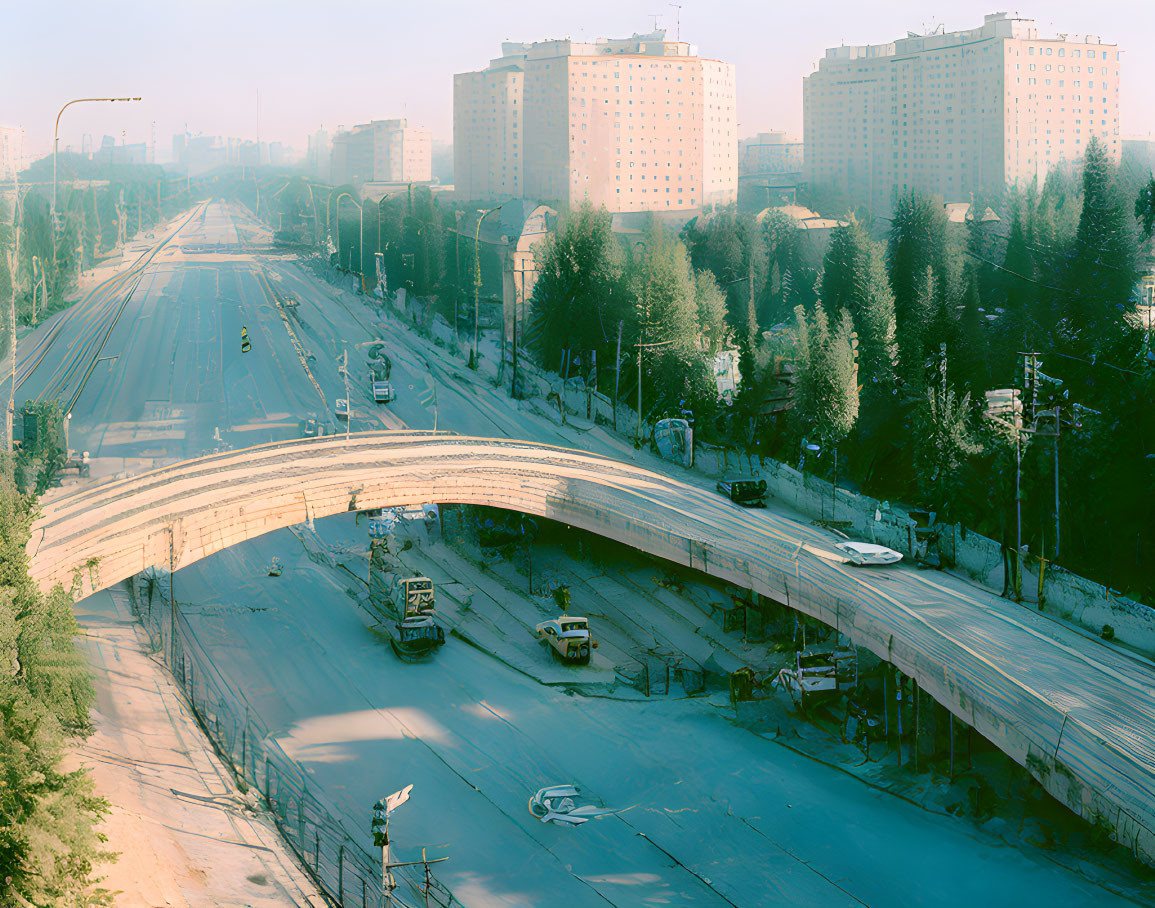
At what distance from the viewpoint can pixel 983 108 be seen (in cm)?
10431

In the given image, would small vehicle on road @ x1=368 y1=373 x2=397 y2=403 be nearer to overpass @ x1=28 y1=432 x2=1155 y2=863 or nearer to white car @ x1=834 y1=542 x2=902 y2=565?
overpass @ x1=28 y1=432 x2=1155 y2=863

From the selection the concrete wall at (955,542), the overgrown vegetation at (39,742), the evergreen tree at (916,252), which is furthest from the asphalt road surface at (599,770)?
the evergreen tree at (916,252)

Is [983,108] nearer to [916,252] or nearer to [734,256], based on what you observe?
[734,256]

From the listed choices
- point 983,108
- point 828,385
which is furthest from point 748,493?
point 983,108

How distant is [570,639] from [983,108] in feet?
303

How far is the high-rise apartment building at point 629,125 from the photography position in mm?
112750

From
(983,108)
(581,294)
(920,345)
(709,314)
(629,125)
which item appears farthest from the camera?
(629,125)

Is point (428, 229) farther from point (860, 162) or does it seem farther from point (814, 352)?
point (860, 162)

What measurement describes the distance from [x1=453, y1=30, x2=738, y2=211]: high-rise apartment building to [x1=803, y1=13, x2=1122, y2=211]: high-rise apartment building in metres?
17.2

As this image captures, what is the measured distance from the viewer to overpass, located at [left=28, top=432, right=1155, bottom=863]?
19.0 metres

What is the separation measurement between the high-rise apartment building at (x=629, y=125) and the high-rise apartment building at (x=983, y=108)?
1719 centimetres

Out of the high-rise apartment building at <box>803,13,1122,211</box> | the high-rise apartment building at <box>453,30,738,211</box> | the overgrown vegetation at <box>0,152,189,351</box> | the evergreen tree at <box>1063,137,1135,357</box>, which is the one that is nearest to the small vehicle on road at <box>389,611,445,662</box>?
the overgrown vegetation at <box>0,152,189,351</box>

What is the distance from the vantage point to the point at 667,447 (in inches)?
1843

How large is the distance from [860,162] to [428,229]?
197 feet
